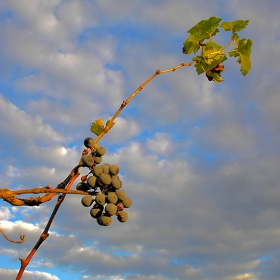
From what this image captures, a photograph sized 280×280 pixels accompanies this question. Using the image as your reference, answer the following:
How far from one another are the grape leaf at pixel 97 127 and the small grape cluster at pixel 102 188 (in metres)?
0.17

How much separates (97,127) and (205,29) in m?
1.61

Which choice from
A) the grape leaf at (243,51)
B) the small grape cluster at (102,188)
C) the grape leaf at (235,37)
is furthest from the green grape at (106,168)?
the grape leaf at (235,37)

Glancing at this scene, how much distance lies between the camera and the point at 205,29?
4137 mm

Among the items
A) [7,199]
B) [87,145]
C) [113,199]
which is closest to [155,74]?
[87,145]

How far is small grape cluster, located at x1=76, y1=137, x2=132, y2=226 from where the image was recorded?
127 inches

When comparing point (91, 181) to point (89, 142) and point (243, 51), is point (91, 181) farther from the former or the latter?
point (243, 51)

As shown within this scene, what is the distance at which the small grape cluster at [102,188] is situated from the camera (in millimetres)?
3225

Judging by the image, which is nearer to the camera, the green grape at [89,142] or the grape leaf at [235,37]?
the green grape at [89,142]

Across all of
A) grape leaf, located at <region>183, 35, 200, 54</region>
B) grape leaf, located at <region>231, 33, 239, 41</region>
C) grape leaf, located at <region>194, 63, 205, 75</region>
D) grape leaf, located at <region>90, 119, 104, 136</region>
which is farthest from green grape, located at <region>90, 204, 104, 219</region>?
grape leaf, located at <region>231, 33, 239, 41</region>

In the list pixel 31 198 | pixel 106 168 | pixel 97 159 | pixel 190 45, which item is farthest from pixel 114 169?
pixel 190 45

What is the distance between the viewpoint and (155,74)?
336 centimetres

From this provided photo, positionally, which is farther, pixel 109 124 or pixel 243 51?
pixel 243 51

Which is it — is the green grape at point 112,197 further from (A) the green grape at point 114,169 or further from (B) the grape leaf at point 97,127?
(B) the grape leaf at point 97,127

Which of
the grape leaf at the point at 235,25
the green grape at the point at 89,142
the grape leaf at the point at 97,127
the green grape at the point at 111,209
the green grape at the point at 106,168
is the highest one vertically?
the grape leaf at the point at 235,25
